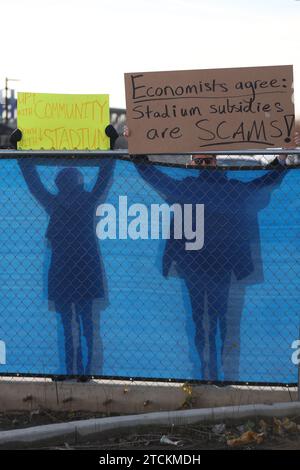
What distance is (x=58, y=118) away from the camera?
711cm

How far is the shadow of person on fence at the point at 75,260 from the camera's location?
665cm

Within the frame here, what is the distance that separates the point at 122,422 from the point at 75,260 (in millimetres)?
1337

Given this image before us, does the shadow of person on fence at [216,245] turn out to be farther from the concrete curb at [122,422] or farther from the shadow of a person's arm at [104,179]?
the concrete curb at [122,422]

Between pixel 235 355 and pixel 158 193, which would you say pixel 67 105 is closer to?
pixel 158 193

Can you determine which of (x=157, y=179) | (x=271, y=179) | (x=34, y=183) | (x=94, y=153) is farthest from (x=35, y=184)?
(x=271, y=179)

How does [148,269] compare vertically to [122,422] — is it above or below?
above

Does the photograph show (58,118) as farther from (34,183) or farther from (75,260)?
(75,260)

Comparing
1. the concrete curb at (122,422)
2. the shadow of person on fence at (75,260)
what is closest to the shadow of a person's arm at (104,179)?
the shadow of person on fence at (75,260)

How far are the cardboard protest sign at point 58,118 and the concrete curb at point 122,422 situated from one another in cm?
228

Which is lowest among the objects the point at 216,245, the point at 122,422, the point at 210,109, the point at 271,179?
the point at 122,422

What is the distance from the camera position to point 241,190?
6504 millimetres

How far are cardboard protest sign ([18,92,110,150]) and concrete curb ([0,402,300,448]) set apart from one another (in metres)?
2.28

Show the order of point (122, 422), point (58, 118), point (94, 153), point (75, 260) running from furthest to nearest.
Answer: point (58, 118)
point (75, 260)
point (94, 153)
point (122, 422)

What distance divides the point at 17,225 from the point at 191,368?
1737mm
